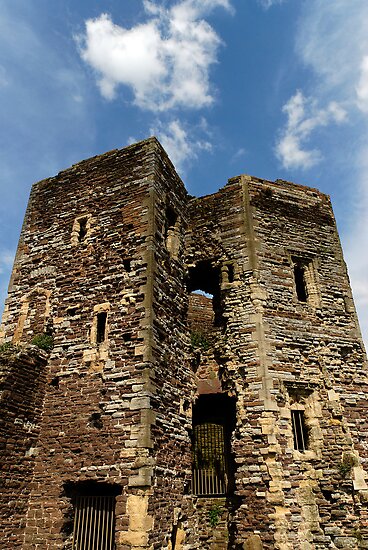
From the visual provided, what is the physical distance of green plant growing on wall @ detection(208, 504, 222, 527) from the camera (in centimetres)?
1085

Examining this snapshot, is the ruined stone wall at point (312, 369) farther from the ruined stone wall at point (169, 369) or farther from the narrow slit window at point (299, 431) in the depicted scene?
the ruined stone wall at point (169, 369)

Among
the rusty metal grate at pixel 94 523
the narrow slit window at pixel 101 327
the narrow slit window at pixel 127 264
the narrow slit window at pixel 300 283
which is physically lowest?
the rusty metal grate at pixel 94 523

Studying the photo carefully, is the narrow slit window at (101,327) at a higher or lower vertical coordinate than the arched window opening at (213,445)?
higher

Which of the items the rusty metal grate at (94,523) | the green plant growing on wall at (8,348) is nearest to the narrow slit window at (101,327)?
the green plant growing on wall at (8,348)

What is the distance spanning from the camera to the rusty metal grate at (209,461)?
11.8 metres

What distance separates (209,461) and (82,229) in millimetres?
7226

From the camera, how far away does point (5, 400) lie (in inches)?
378

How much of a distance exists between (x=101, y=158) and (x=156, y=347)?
6.23 meters

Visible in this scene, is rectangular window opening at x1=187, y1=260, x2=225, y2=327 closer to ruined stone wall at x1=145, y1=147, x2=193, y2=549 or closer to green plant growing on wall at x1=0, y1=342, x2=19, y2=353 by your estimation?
ruined stone wall at x1=145, y1=147, x2=193, y2=549

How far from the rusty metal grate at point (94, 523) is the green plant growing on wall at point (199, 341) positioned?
445 centimetres

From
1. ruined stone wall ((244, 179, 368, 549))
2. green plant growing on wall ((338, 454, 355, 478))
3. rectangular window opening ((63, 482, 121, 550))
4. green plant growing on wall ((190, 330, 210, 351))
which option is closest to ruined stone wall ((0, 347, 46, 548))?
rectangular window opening ((63, 482, 121, 550))

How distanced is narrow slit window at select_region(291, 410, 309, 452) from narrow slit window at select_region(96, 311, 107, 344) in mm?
4937

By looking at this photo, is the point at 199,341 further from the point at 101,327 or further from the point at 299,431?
the point at 299,431

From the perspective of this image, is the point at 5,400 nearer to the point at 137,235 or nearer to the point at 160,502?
the point at 160,502
